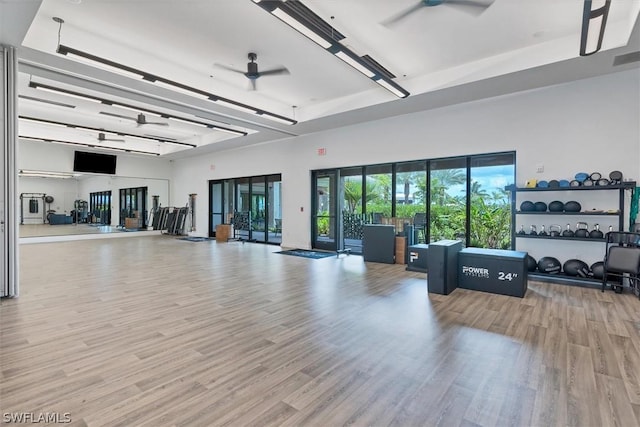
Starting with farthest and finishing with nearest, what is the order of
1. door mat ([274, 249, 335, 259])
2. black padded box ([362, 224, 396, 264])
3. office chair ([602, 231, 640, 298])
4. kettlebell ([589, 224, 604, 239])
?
door mat ([274, 249, 335, 259]) < black padded box ([362, 224, 396, 264]) < kettlebell ([589, 224, 604, 239]) < office chair ([602, 231, 640, 298])

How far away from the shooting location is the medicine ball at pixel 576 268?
5473mm

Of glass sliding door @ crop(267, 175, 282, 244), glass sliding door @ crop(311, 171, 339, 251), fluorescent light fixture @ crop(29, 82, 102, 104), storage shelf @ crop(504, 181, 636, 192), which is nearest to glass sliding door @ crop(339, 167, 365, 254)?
glass sliding door @ crop(311, 171, 339, 251)

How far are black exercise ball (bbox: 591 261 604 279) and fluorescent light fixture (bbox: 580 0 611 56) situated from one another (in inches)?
133

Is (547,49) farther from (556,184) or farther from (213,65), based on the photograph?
(213,65)

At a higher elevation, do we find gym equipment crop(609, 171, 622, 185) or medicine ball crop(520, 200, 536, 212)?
gym equipment crop(609, 171, 622, 185)

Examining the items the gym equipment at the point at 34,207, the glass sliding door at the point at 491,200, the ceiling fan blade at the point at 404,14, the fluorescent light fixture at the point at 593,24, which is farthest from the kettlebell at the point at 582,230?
the gym equipment at the point at 34,207

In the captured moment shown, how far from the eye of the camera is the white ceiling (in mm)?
4230

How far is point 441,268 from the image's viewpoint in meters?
4.84

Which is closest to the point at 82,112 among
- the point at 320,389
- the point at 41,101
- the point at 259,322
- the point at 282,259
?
the point at 41,101

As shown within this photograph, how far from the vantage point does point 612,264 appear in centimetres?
488

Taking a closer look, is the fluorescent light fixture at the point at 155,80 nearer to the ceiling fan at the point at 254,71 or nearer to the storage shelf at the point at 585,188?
the ceiling fan at the point at 254,71

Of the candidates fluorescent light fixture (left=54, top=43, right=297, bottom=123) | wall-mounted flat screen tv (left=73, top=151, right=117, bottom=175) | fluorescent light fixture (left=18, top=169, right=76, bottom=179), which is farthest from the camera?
wall-mounted flat screen tv (left=73, top=151, right=117, bottom=175)

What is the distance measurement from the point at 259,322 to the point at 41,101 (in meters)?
8.24

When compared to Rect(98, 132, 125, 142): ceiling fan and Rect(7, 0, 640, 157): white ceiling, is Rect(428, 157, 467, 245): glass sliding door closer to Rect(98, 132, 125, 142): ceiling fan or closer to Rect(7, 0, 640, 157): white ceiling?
Rect(7, 0, 640, 157): white ceiling
